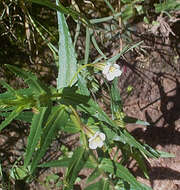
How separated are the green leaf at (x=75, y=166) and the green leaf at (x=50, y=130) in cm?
21

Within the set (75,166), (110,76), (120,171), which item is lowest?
(120,171)

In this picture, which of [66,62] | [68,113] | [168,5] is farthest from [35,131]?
[168,5]

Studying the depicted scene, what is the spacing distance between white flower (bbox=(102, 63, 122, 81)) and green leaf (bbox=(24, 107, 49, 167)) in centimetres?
35

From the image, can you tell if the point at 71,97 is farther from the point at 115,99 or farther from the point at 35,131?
the point at 115,99

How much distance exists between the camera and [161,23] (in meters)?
2.17

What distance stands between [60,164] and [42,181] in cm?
106

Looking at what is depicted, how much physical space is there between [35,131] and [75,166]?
0.33m

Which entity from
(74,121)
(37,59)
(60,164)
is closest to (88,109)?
(74,121)

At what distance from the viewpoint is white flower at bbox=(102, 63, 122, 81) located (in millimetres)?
1386

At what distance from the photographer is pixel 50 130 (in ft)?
4.36

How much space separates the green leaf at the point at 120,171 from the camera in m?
1.60

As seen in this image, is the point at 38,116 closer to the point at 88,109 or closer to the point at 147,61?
the point at 88,109

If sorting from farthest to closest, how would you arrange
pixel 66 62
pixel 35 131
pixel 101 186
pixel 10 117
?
1. pixel 101 186
2. pixel 66 62
3. pixel 35 131
4. pixel 10 117

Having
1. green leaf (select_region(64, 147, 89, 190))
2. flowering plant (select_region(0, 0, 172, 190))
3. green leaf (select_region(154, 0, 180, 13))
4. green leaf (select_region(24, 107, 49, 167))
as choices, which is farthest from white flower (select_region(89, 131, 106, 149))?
green leaf (select_region(154, 0, 180, 13))
